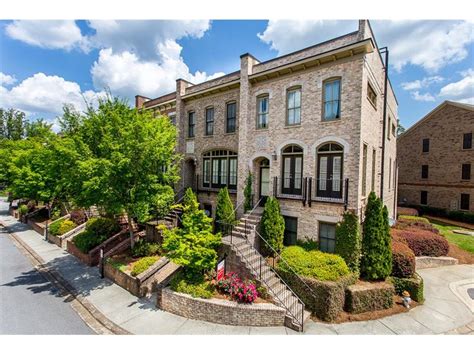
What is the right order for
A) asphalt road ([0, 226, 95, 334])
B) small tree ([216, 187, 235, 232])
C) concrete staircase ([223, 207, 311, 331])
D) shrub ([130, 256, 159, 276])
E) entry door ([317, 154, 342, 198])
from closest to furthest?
asphalt road ([0, 226, 95, 334]) → concrete staircase ([223, 207, 311, 331]) → shrub ([130, 256, 159, 276]) → entry door ([317, 154, 342, 198]) → small tree ([216, 187, 235, 232])

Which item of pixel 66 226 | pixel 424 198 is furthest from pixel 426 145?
pixel 66 226

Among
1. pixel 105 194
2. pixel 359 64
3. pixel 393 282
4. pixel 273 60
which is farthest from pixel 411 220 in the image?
pixel 105 194

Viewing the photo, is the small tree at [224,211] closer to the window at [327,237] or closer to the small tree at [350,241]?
the window at [327,237]

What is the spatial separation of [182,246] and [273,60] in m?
10.1

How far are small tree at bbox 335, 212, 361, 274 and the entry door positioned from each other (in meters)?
1.27

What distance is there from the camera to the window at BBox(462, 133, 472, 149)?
23.6 meters

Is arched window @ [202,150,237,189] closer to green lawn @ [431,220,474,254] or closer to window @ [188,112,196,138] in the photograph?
window @ [188,112,196,138]

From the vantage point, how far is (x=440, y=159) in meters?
25.6

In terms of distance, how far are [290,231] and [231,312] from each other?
5.07m

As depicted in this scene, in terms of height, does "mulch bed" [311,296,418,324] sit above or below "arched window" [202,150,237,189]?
below

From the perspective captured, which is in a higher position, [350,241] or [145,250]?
[350,241]

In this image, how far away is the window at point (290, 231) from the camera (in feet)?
36.6

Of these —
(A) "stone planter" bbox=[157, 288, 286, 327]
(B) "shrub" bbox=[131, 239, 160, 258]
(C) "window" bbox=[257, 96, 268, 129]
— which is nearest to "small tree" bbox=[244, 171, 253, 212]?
(C) "window" bbox=[257, 96, 268, 129]

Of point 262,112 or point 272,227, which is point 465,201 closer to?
point 262,112
